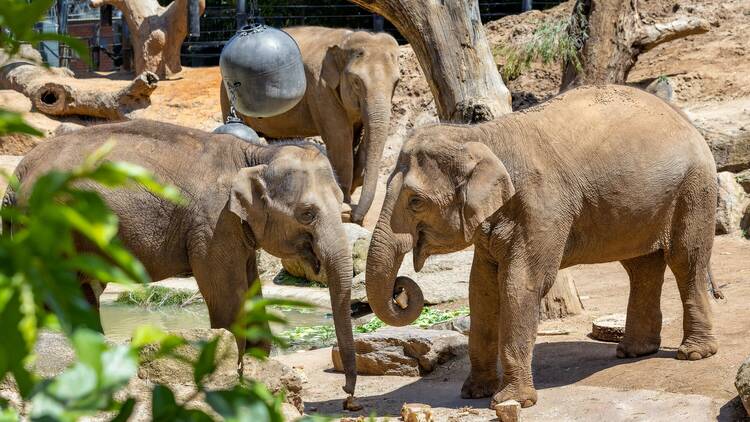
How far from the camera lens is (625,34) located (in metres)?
11.8

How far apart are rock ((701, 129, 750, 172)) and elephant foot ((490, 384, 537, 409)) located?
21.0 ft

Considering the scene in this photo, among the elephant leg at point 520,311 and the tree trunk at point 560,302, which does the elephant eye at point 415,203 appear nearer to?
the elephant leg at point 520,311

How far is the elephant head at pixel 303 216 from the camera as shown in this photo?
5934 mm

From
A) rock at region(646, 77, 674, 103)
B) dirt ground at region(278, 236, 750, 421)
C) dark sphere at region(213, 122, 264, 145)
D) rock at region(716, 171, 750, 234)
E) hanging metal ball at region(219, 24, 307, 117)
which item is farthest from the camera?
rock at region(646, 77, 674, 103)

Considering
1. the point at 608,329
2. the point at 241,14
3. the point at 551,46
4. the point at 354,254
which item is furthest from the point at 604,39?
the point at 241,14

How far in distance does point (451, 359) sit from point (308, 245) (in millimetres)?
1752

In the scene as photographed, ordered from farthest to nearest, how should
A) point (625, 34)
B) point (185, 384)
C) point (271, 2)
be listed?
point (271, 2) < point (625, 34) < point (185, 384)

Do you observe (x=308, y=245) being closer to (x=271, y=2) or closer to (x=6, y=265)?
(x=6, y=265)

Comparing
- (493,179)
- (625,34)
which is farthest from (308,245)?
(625,34)

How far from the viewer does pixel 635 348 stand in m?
6.78

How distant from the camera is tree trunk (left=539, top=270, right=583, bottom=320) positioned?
8.27 m

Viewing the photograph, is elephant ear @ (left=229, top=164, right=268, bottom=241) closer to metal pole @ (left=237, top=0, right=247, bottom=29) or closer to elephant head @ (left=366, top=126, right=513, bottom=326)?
elephant head @ (left=366, top=126, right=513, bottom=326)

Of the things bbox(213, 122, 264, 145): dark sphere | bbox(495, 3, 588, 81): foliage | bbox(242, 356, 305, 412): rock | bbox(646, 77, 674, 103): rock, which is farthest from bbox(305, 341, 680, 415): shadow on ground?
bbox(646, 77, 674, 103): rock

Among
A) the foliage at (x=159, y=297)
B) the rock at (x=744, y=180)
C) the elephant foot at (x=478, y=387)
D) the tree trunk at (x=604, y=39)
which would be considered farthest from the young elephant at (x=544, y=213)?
the foliage at (x=159, y=297)
